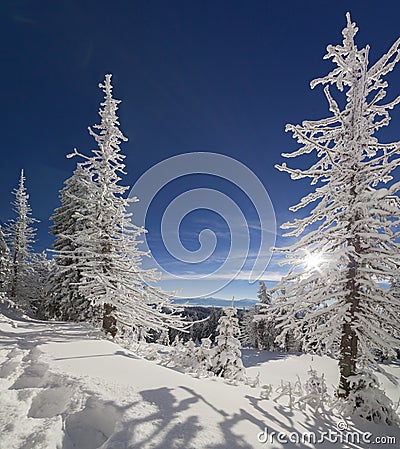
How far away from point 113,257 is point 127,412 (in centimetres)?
894

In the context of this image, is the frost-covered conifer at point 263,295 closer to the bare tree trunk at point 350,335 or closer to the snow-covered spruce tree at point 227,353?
the snow-covered spruce tree at point 227,353

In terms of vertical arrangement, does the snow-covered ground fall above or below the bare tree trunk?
below

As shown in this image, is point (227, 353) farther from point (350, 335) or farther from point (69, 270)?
point (69, 270)

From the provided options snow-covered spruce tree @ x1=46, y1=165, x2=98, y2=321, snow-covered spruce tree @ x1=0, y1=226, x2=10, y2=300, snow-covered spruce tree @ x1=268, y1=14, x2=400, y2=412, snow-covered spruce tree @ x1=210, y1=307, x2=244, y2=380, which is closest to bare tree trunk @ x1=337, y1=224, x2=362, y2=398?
snow-covered spruce tree @ x1=268, y1=14, x2=400, y2=412

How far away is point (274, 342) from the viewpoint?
6.98 meters

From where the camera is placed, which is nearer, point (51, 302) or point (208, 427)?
point (208, 427)

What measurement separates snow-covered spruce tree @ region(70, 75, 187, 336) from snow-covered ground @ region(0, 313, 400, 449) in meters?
4.59

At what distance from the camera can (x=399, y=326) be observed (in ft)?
22.4

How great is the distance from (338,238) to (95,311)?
16.1 metres

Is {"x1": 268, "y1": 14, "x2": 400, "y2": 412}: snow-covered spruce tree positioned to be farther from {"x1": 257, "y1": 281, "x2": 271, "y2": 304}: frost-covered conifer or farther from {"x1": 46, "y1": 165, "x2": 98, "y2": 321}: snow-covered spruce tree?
{"x1": 257, "y1": 281, "x2": 271, "y2": 304}: frost-covered conifer

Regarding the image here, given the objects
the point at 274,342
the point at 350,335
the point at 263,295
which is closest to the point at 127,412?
the point at 274,342

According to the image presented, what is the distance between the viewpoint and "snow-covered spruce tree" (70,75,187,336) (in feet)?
37.1

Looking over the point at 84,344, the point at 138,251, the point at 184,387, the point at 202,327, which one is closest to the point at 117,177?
the point at 138,251

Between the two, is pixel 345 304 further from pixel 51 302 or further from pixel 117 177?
pixel 51 302
